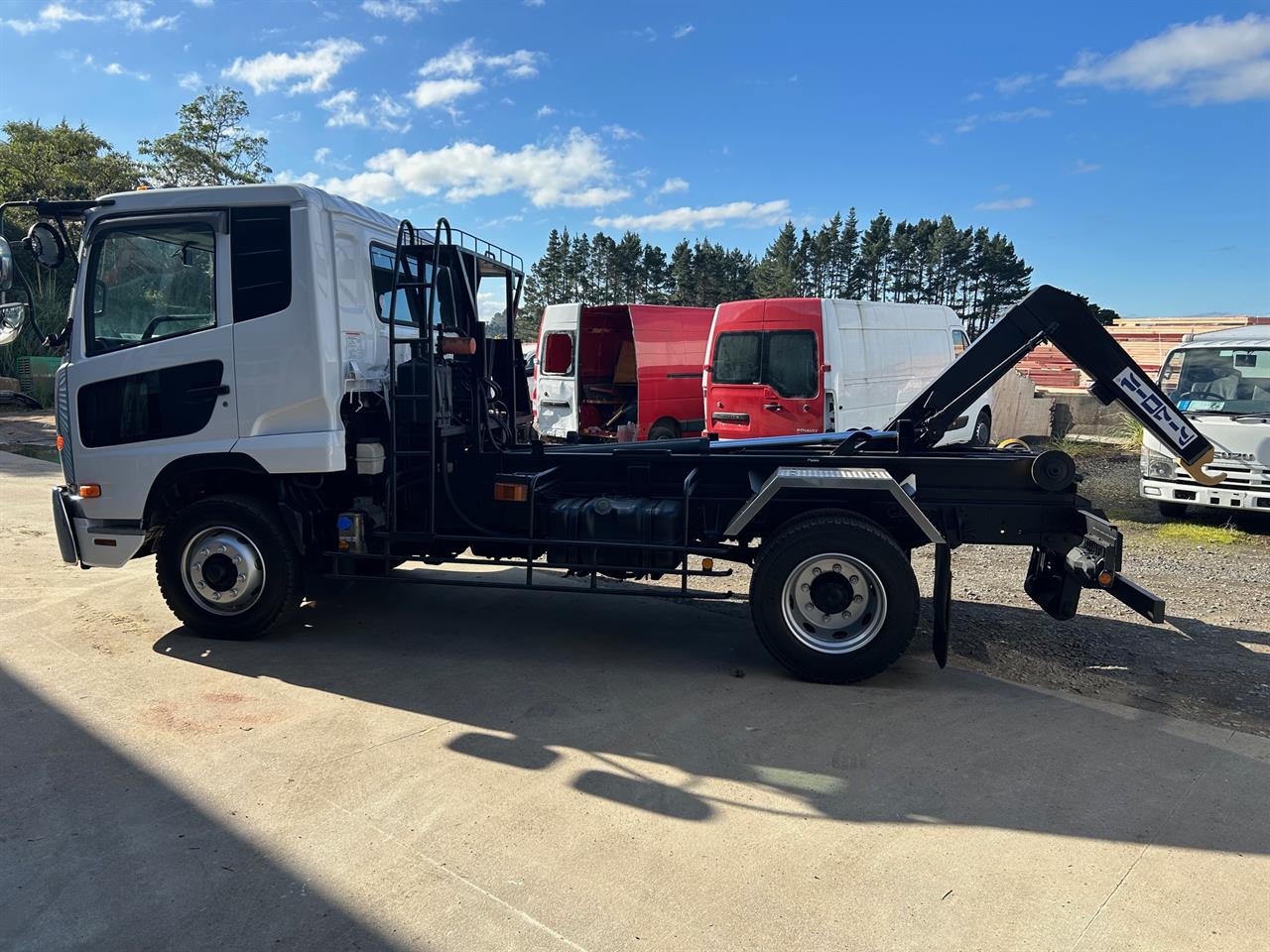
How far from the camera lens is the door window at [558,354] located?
1451 centimetres

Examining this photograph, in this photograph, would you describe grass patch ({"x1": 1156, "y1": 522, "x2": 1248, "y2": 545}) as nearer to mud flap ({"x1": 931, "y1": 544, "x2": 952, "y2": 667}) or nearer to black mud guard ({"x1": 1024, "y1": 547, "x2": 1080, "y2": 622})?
black mud guard ({"x1": 1024, "y1": 547, "x2": 1080, "y2": 622})

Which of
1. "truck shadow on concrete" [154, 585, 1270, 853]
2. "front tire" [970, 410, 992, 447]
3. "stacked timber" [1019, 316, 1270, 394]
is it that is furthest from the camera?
"stacked timber" [1019, 316, 1270, 394]

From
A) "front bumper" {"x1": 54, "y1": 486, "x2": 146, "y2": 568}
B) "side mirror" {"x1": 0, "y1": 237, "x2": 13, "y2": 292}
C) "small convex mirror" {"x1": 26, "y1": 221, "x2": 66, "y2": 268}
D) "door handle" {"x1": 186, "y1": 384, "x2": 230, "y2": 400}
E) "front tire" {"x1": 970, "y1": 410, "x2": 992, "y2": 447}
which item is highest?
"small convex mirror" {"x1": 26, "y1": 221, "x2": 66, "y2": 268}

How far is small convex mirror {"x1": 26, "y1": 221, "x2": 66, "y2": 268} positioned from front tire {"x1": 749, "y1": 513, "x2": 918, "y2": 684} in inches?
195

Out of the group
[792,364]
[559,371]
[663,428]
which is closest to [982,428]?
[663,428]

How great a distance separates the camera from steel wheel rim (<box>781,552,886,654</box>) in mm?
4699

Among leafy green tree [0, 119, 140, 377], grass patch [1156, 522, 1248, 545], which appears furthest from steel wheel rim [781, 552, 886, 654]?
leafy green tree [0, 119, 140, 377]

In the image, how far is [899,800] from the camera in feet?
11.4

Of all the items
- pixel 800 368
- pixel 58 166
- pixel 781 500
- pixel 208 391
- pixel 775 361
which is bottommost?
pixel 781 500

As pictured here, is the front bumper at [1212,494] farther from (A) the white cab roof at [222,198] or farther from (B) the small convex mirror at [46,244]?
(B) the small convex mirror at [46,244]

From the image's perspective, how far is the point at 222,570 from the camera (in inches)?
211

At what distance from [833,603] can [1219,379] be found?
7488 mm

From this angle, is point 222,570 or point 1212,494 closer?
point 222,570

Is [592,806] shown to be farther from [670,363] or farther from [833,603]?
[670,363]
